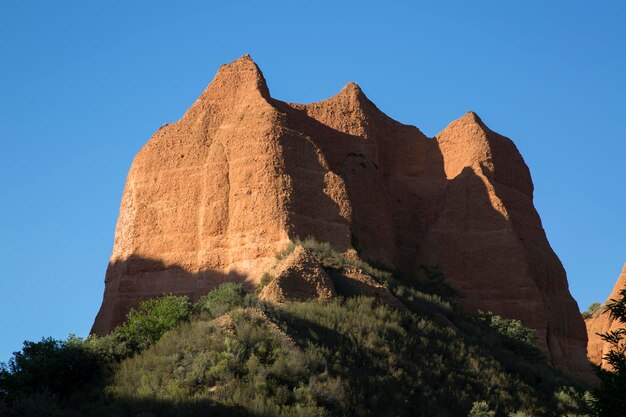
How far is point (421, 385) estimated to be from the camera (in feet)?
110

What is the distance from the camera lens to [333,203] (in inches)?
1704

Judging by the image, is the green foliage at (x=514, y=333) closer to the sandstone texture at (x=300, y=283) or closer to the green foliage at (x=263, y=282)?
the sandstone texture at (x=300, y=283)

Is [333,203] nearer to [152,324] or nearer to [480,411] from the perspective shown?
[152,324]

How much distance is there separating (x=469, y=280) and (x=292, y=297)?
12.9m

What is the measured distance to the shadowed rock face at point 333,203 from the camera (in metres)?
42.7

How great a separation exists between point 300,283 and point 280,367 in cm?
666

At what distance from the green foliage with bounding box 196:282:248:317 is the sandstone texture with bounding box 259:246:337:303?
2.79ft

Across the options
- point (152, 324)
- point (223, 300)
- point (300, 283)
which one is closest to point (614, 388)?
point (300, 283)

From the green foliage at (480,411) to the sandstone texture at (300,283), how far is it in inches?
255

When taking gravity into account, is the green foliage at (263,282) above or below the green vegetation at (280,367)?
above

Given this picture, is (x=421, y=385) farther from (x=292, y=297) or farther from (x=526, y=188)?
(x=526, y=188)

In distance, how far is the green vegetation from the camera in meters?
29.5

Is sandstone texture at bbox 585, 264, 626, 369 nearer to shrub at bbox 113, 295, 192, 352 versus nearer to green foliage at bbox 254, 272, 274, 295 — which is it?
green foliage at bbox 254, 272, 274, 295

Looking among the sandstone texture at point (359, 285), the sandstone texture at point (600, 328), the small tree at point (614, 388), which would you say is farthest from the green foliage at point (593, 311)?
the small tree at point (614, 388)
